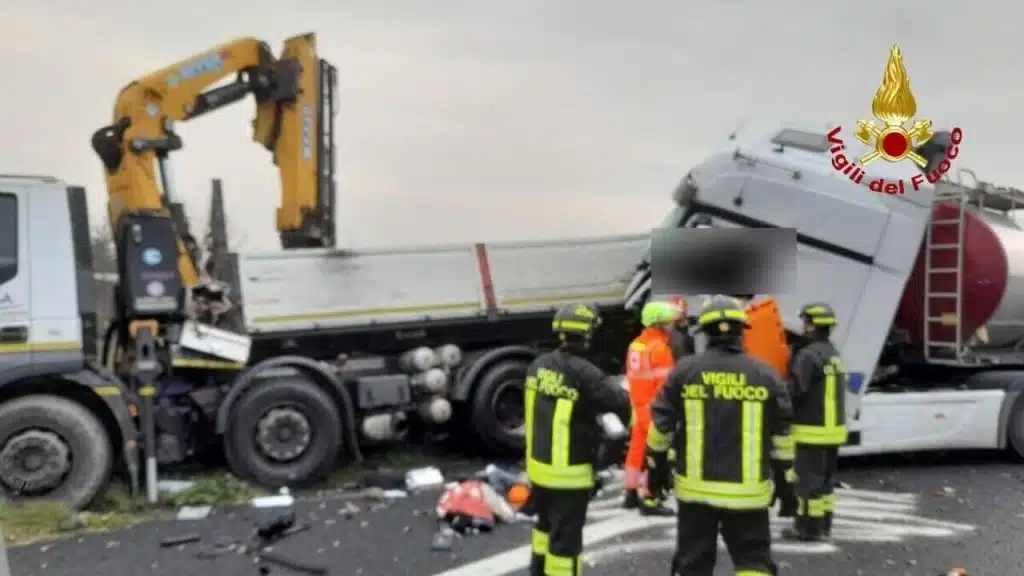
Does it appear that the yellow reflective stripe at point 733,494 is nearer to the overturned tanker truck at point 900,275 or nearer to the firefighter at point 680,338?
the firefighter at point 680,338

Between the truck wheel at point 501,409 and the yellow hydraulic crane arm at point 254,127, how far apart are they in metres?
1.95

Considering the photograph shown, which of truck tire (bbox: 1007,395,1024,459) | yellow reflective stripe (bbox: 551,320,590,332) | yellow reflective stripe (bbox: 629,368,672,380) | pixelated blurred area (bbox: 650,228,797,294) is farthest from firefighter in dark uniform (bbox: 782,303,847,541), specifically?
truck tire (bbox: 1007,395,1024,459)

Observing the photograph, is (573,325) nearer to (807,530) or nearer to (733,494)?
(733,494)

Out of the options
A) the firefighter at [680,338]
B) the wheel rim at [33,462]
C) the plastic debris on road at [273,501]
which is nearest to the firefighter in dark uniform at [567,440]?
the firefighter at [680,338]

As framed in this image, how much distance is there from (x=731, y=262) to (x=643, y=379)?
6.48 feet

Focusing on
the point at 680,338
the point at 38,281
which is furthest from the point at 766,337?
the point at 38,281

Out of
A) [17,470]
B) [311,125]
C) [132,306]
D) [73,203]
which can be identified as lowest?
[17,470]

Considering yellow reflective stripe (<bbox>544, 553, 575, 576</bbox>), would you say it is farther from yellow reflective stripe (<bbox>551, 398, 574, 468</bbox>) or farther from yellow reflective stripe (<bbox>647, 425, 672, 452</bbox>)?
yellow reflective stripe (<bbox>647, 425, 672, 452</bbox>)

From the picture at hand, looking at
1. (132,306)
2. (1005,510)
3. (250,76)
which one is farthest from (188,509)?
(1005,510)

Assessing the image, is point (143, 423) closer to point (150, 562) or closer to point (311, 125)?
point (150, 562)

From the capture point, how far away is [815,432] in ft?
20.9

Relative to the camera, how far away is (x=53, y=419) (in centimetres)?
701

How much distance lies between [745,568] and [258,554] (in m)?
3.13

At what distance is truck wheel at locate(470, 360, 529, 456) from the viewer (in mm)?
8828
